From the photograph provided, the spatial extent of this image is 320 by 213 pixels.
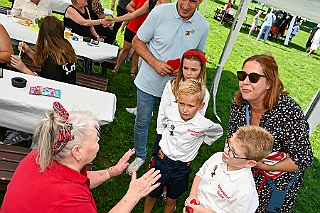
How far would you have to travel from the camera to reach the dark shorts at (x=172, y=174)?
2.71 metres

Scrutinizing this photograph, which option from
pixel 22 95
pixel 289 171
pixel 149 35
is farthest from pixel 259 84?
pixel 22 95

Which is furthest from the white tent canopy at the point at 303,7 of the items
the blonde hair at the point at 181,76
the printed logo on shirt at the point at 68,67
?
the printed logo on shirt at the point at 68,67

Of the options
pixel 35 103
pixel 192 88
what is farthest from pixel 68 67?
pixel 192 88

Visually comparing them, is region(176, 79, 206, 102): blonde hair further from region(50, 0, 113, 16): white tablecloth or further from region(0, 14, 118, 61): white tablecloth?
region(50, 0, 113, 16): white tablecloth

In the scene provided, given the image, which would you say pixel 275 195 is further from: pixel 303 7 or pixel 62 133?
pixel 303 7

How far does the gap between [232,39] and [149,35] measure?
254cm

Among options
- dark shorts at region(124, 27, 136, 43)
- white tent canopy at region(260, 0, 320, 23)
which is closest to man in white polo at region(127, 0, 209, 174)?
white tent canopy at region(260, 0, 320, 23)

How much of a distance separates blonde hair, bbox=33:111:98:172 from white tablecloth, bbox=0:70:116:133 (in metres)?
0.91

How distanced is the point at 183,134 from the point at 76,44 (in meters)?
2.74

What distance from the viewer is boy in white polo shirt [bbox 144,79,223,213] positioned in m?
2.59

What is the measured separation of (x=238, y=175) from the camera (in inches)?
81.7

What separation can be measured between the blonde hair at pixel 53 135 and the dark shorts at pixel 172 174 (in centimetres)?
105

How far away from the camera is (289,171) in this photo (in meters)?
2.18

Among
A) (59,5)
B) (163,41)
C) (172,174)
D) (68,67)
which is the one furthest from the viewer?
(59,5)
